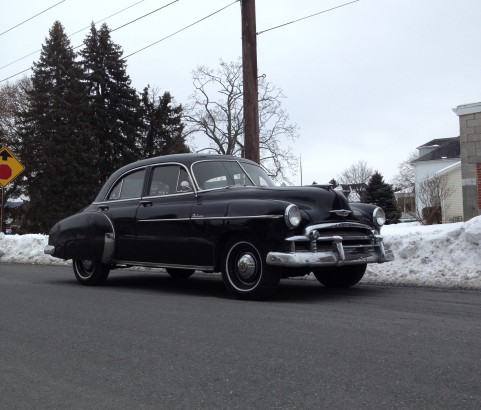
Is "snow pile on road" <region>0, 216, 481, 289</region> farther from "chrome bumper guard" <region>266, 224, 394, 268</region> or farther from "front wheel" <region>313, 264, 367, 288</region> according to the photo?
"chrome bumper guard" <region>266, 224, 394, 268</region>

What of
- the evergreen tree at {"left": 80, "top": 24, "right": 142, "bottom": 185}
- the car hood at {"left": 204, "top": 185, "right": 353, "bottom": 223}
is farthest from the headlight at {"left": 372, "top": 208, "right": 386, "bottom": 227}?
the evergreen tree at {"left": 80, "top": 24, "right": 142, "bottom": 185}

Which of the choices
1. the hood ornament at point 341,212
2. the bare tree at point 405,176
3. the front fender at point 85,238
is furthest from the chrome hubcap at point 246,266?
the bare tree at point 405,176

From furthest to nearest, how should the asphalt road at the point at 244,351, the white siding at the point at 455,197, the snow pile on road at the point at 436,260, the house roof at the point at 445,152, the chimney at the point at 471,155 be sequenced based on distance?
1. the house roof at the point at 445,152
2. the white siding at the point at 455,197
3. the chimney at the point at 471,155
4. the snow pile on road at the point at 436,260
5. the asphalt road at the point at 244,351

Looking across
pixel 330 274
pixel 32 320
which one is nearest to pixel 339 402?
pixel 32 320

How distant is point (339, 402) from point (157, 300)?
4201 mm

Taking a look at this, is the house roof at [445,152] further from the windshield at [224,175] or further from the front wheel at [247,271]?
the front wheel at [247,271]

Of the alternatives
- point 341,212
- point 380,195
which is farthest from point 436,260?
point 380,195

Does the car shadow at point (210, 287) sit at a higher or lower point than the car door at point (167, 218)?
lower

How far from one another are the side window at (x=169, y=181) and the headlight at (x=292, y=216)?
177 cm

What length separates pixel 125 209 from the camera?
28.2ft

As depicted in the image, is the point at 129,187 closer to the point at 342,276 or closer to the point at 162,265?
the point at 162,265

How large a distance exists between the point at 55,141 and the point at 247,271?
126 ft

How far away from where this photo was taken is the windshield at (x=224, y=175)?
792 cm

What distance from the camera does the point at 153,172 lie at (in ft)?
28.2
